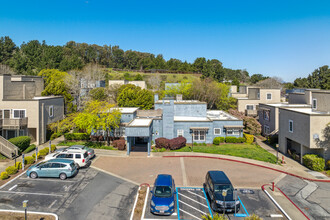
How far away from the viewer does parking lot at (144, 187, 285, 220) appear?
13.2m

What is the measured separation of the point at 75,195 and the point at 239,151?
63.0 ft

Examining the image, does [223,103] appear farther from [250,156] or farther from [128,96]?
[250,156]

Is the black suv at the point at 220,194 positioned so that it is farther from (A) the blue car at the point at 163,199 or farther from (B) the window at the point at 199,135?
(B) the window at the point at 199,135

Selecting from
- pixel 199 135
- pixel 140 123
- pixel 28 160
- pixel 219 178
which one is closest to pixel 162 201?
pixel 219 178

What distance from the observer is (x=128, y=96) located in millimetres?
44094

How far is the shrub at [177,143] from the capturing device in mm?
27328

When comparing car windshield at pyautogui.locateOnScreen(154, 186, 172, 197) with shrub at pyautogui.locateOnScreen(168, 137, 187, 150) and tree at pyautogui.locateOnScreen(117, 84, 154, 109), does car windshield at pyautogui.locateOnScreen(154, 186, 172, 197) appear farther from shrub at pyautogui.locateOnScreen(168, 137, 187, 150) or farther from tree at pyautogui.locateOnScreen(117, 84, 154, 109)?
tree at pyautogui.locateOnScreen(117, 84, 154, 109)

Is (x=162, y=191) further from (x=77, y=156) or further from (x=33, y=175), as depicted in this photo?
(x=33, y=175)

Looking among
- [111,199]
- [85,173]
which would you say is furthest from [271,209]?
[85,173]

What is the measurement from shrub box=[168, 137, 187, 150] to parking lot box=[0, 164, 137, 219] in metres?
10.2

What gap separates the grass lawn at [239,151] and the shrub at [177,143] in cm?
51

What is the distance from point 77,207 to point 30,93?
86.2 ft

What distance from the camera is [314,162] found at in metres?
21.3

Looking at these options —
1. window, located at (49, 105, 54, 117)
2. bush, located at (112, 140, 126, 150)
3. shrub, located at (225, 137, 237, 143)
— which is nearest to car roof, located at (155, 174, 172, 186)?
bush, located at (112, 140, 126, 150)
